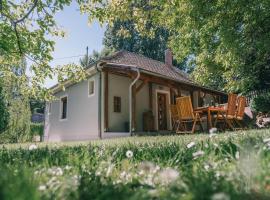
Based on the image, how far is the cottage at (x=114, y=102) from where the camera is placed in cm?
1377

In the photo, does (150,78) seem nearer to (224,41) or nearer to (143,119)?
(143,119)

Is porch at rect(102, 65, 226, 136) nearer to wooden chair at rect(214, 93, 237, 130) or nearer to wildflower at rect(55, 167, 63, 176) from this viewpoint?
wooden chair at rect(214, 93, 237, 130)

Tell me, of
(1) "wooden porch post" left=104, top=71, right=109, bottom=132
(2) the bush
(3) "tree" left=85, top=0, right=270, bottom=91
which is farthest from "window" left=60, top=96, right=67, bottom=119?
(2) the bush

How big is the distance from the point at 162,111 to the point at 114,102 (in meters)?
3.64

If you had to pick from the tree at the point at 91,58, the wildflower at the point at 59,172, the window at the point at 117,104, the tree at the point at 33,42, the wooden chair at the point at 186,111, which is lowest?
the wildflower at the point at 59,172

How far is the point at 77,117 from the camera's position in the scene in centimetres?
1645

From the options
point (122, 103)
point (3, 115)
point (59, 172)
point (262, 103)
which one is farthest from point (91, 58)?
point (59, 172)

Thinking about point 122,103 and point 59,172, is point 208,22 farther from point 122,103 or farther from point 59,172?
point 59,172

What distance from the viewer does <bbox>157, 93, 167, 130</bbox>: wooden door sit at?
17.6 m

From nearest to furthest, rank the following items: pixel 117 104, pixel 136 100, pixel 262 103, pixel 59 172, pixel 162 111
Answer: pixel 59 172, pixel 117 104, pixel 136 100, pixel 262 103, pixel 162 111

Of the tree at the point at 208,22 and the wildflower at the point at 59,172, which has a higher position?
the tree at the point at 208,22

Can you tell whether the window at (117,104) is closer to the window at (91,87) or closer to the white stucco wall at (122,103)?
Answer: the white stucco wall at (122,103)

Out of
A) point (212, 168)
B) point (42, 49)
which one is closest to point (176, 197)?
point (212, 168)

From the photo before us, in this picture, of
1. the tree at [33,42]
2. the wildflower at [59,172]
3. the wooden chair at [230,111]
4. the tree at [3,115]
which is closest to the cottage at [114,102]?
the tree at [3,115]
